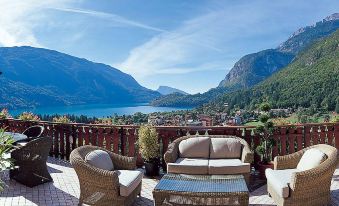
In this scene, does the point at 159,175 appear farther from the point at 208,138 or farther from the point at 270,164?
the point at 270,164

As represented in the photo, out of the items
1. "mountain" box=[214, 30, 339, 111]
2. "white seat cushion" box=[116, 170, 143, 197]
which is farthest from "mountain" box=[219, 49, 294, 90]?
"white seat cushion" box=[116, 170, 143, 197]

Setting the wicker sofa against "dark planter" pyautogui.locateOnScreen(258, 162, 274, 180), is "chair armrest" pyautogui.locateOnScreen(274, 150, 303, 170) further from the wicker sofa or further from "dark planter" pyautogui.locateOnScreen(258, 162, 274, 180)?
"dark planter" pyautogui.locateOnScreen(258, 162, 274, 180)

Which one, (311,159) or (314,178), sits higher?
(311,159)

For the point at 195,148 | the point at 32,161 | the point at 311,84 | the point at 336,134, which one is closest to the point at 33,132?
the point at 32,161

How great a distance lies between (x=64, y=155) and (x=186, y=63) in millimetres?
72929

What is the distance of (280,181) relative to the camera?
4.91 metres

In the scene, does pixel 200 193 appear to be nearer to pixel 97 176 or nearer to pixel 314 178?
pixel 97 176

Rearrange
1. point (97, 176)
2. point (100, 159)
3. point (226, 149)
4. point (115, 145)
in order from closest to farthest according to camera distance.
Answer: point (97, 176) < point (100, 159) < point (226, 149) < point (115, 145)

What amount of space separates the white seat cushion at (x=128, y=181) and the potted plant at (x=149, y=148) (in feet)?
4.85

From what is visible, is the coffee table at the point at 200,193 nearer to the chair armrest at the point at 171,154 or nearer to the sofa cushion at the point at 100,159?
the sofa cushion at the point at 100,159

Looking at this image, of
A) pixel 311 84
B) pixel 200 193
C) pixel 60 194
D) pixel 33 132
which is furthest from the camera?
pixel 311 84

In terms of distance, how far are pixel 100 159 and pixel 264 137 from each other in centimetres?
350

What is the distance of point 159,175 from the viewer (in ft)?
23.5

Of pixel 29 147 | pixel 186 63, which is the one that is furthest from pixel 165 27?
pixel 186 63
